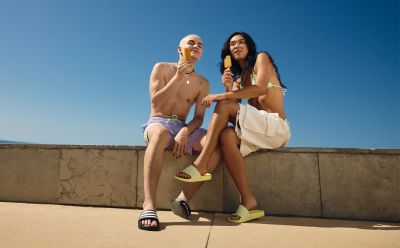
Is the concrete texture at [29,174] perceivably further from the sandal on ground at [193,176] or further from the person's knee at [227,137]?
the person's knee at [227,137]

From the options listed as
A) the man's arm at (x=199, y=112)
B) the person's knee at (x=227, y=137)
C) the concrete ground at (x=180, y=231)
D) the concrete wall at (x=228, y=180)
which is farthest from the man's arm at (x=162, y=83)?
the concrete ground at (x=180, y=231)

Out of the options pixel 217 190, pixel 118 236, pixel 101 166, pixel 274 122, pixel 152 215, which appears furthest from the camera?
pixel 101 166

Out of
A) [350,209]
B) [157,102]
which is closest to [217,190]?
[157,102]

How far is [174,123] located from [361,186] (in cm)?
221

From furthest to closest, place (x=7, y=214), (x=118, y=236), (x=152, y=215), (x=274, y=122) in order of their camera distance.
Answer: (x=274, y=122) → (x=7, y=214) → (x=152, y=215) → (x=118, y=236)

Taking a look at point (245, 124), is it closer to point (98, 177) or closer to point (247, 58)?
point (247, 58)

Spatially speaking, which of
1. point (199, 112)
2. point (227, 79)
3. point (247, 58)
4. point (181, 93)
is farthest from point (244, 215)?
point (247, 58)

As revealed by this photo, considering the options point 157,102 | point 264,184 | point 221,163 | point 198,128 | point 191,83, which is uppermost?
point 191,83

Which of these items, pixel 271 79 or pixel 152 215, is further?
pixel 271 79

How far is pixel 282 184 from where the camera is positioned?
307 centimetres

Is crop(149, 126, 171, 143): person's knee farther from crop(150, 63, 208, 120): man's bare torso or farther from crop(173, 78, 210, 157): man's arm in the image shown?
crop(150, 63, 208, 120): man's bare torso

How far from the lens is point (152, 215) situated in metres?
2.25

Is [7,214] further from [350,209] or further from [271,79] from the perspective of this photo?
[350,209]

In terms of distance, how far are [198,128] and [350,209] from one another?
1919 mm
